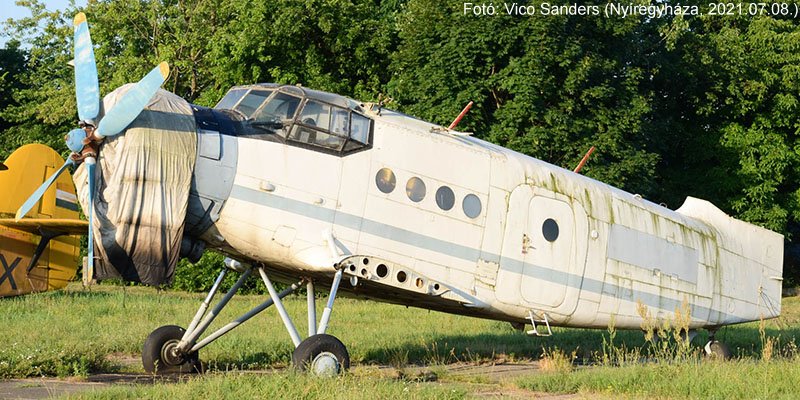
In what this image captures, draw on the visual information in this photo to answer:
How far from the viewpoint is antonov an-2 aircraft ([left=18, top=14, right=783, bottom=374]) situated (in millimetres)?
10211

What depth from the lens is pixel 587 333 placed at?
Result: 18703mm

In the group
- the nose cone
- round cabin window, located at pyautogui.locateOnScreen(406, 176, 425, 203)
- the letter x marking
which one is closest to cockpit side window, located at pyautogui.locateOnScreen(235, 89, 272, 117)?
the nose cone

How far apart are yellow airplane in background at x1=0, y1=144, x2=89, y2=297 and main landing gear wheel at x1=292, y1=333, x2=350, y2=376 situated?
320 inches

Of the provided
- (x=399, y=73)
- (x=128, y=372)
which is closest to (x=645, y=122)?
(x=399, y=73)

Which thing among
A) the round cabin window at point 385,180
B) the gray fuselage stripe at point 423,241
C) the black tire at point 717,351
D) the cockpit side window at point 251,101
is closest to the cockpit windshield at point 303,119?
the cockpit side window at point 251,101

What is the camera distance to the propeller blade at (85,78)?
1020 centimetres

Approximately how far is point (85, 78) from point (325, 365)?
4013 mm

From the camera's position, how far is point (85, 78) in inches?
405

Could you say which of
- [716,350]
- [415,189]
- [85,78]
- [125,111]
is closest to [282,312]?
[415,189]

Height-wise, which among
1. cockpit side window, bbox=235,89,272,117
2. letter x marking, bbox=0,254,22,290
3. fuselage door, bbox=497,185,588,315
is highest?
cockpit side window, bbox=235,89,272,117

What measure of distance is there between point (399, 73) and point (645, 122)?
809 centimetres

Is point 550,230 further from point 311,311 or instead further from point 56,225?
point 56,225

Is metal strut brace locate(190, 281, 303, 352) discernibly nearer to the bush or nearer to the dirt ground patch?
the dirt ground patch

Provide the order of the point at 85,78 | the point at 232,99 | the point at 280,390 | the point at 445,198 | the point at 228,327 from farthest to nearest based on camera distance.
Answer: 1. the point at 228,327
2. the point at 445,198
3. the point at 232,99
4. the point at 85,78
5. the point at 280,390
